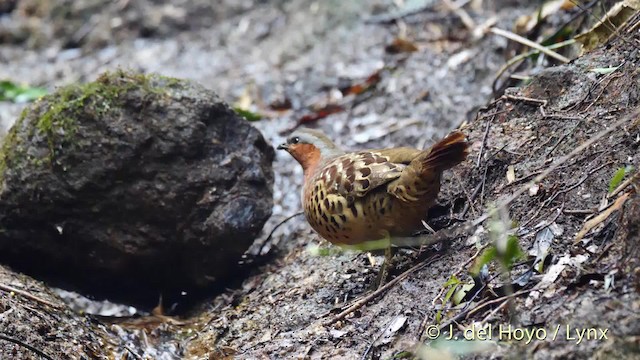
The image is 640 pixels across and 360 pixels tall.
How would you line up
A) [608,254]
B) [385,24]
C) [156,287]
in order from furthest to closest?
1. [385,24]
2. [156,287]
3. [608,254]

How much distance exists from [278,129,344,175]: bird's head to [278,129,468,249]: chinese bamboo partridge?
595 millimetres

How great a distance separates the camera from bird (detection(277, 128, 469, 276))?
396 cm

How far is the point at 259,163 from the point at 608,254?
112 inches

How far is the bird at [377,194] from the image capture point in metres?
3.96

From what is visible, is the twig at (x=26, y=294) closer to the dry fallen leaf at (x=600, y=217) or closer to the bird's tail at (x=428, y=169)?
the bird's tail at (x=428, y=169)

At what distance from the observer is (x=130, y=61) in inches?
380

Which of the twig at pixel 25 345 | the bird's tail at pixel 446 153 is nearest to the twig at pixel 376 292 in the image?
the bird's tail at pixel 446 153

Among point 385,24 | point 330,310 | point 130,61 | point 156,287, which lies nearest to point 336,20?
point 385,24

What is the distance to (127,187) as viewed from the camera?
196 inches

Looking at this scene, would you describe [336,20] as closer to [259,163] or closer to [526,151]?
[259,163]

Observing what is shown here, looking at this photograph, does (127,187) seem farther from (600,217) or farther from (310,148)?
(600,217)

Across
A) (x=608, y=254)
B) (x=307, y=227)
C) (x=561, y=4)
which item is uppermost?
(x=561, y=4)

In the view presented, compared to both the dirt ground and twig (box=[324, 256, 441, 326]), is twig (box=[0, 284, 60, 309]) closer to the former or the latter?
the dirt ground

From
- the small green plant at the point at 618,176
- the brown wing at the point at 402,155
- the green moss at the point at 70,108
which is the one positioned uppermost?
the green moss at the point at 70,108
